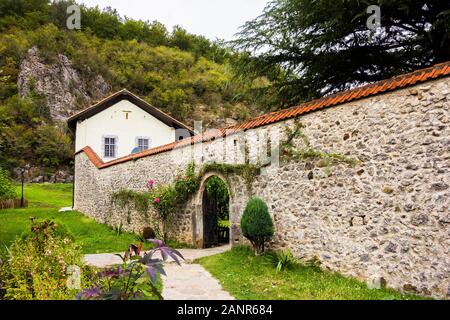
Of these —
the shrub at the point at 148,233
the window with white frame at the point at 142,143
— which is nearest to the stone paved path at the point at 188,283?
the shrub at the point at 148,233

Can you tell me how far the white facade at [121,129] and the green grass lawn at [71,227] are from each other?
4.35 meters

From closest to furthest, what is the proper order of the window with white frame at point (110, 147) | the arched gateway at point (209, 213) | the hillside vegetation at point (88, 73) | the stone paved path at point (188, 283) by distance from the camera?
the stone paved path at point (188, 283), the arched gateway at point (209, 213), the window with white frame at point (110, 147), the hillside vegetation at point (88, 73)

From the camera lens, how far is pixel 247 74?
12070 mm

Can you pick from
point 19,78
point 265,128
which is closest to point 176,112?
point 19,78

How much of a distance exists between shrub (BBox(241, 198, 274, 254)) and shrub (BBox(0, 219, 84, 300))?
343cm

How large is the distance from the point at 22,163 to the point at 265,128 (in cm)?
2759

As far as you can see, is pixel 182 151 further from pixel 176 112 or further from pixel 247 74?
pixel 176 112

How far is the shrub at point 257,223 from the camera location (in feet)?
23.9

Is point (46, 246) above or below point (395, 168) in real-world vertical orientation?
below

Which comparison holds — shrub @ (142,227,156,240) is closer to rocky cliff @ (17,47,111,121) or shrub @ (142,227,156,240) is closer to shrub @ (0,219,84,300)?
shrub @ (0,219,84,300)

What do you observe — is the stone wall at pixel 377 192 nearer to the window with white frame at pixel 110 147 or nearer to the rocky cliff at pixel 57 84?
the window with white frame at pixel 110 147

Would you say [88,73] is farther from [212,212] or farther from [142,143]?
[212,212]

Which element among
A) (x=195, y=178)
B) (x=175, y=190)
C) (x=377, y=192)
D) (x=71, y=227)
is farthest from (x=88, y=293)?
(x=71, y=227)

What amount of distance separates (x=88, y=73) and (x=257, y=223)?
118ft
